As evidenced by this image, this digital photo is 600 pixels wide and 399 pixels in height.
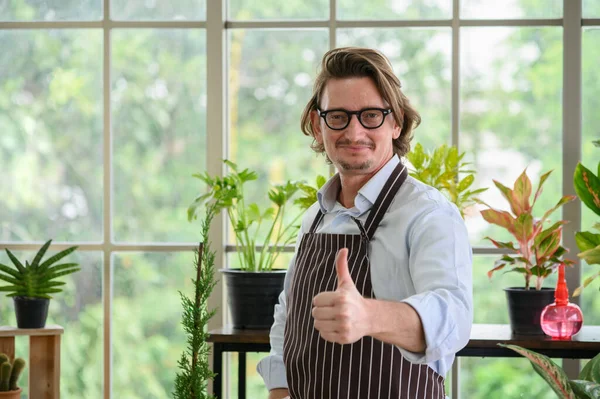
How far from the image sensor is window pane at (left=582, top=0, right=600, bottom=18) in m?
3.55

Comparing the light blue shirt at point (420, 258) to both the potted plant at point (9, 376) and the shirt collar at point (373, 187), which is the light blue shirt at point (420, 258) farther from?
the potted plant at point (9, 376)

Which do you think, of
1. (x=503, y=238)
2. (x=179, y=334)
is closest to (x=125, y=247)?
(x=179, y=334)

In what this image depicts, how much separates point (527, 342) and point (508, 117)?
3.56 feet

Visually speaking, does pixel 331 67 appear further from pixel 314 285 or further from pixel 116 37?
pixel 116 37

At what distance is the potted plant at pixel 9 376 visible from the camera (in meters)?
3.27

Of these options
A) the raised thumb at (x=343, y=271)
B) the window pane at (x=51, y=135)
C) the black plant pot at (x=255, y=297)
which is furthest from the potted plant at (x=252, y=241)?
the raised thumb at (x=343, y=271)

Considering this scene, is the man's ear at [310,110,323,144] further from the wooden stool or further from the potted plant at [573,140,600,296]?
the wooden stool

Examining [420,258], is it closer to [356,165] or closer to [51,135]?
[356,165]

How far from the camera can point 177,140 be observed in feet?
12.2

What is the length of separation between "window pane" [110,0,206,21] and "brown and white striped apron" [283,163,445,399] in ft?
6.43

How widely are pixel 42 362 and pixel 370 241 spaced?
6.91 ft

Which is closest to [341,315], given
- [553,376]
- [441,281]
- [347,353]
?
[441,281]

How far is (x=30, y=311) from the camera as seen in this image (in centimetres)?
336

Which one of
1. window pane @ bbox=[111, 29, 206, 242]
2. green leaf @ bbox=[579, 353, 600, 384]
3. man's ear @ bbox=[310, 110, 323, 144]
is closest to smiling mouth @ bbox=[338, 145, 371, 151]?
man's ear @ bbox=[310, 110, 323, 144]
